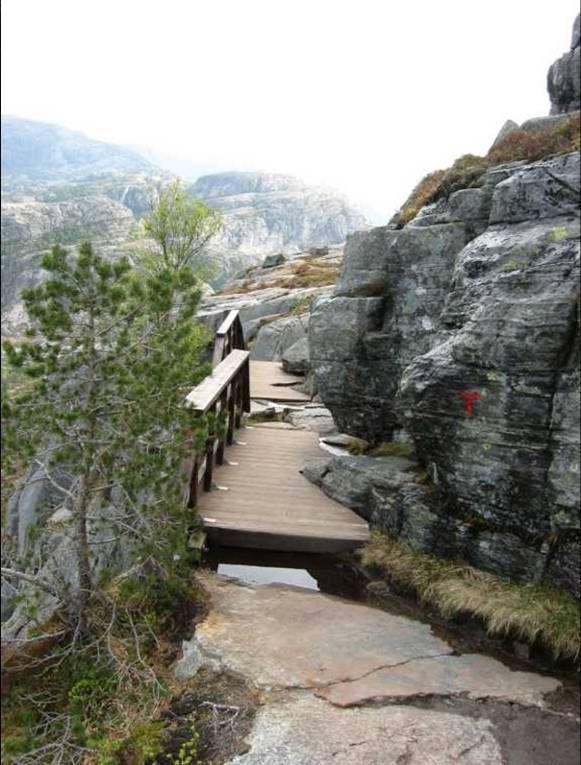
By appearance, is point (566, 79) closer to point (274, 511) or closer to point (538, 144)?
point (538, 144)

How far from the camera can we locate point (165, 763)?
5086mm

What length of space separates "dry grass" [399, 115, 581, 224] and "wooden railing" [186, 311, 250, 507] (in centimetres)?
447

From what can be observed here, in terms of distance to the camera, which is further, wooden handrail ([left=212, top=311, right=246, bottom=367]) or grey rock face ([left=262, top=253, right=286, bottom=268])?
grey rock face ([left=262, top=253, right=286, bottom=268])

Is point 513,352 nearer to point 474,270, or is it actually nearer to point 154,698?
point 474,270

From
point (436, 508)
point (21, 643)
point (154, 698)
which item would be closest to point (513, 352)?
point (436, 508)

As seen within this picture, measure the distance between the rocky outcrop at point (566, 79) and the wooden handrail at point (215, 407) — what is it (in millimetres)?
13422

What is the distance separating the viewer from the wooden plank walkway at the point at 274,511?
29.6ft

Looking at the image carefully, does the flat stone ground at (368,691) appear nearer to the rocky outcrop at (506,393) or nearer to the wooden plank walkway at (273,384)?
the rocky outcrop at (506,393)

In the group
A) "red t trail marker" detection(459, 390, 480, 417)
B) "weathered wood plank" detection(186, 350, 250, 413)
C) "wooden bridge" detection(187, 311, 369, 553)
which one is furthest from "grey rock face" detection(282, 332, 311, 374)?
"red t trail marker" detection(459, 390, 480, 417)

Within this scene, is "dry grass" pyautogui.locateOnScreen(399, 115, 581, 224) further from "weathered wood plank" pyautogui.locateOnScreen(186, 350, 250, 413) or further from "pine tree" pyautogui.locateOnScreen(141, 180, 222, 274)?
"pine tree" pyautogui.locateOnScreen(141, 180, 222, 274)

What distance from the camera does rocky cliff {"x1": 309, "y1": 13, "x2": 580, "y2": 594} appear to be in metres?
6.77

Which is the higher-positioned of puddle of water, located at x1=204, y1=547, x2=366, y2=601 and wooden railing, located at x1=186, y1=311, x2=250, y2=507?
wooden railing, located at x1=186, y1=311, x2=250, y2=507

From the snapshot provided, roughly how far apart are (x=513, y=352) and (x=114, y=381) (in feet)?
14.6

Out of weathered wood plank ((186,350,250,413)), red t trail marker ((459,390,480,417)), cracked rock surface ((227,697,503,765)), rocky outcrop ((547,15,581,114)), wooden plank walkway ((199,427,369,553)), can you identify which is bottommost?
cracked rock surface ((227,697,503,765))
